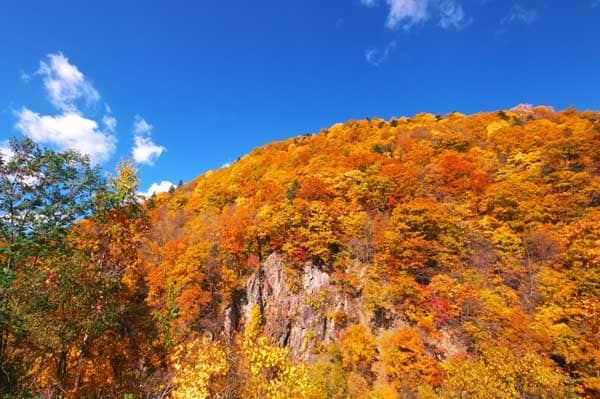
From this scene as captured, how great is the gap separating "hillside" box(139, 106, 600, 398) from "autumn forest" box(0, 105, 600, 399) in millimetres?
144

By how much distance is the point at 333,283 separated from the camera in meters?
25.4

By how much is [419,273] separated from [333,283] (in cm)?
756

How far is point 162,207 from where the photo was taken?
2077 inches

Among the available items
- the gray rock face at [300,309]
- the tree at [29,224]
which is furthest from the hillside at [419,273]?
the tree at [29,224]

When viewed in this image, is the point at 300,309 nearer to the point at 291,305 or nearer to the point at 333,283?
the point at 291,305

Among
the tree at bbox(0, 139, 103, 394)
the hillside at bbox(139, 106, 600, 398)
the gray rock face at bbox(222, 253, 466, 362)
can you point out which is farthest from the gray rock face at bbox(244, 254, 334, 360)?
the tree at bbox(0, 139, 103, 394)

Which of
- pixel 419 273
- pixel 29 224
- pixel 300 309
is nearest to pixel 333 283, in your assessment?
pixel 300 309

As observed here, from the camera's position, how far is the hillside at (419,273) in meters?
16.5

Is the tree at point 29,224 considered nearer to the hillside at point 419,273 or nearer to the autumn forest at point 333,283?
the autumn forest at point 333,283

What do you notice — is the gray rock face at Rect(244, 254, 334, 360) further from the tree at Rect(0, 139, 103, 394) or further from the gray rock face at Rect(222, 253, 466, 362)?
the tree at Rect(0, 139, 103, 394)

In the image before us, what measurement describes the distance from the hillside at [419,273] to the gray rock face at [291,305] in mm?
117

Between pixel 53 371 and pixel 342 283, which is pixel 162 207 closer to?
pixel 342 283

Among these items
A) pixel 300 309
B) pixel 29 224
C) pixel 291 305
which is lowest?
pixel 300 309

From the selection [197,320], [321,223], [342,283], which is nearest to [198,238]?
[197,320]
